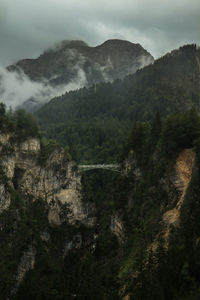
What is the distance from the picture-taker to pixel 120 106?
113562 millimetres

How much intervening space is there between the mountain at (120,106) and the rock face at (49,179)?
12.0 metres

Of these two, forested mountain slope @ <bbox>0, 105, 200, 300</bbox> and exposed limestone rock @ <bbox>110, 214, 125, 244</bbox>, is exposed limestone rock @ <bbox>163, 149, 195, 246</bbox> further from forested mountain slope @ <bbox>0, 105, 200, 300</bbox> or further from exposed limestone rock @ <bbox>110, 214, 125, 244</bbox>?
exposed limestone rock @ <bbox>110, 214, 125, 244</bbox>

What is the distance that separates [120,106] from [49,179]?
51755 mm

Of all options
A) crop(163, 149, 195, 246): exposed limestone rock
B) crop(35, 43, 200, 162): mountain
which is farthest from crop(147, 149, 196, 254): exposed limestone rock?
crop(35, 43, 200, 162): mountain

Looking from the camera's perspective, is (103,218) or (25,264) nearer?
(25,264)

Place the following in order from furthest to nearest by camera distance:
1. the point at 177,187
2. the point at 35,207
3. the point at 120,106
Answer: the point at 120,106 → the point at 35,207 → the point at 177,187

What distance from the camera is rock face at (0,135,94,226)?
2633 inches

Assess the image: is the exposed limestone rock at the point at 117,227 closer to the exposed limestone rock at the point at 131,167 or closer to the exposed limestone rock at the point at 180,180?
the exposed limestone rock at the point at 131,167

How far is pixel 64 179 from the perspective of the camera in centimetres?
7094

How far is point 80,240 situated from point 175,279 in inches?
1633

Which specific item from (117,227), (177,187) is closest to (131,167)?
(117,227)

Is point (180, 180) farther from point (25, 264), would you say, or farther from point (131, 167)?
point (25, 264)

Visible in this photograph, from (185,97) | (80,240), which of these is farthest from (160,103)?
(80,240)

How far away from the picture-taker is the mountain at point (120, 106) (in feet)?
296
